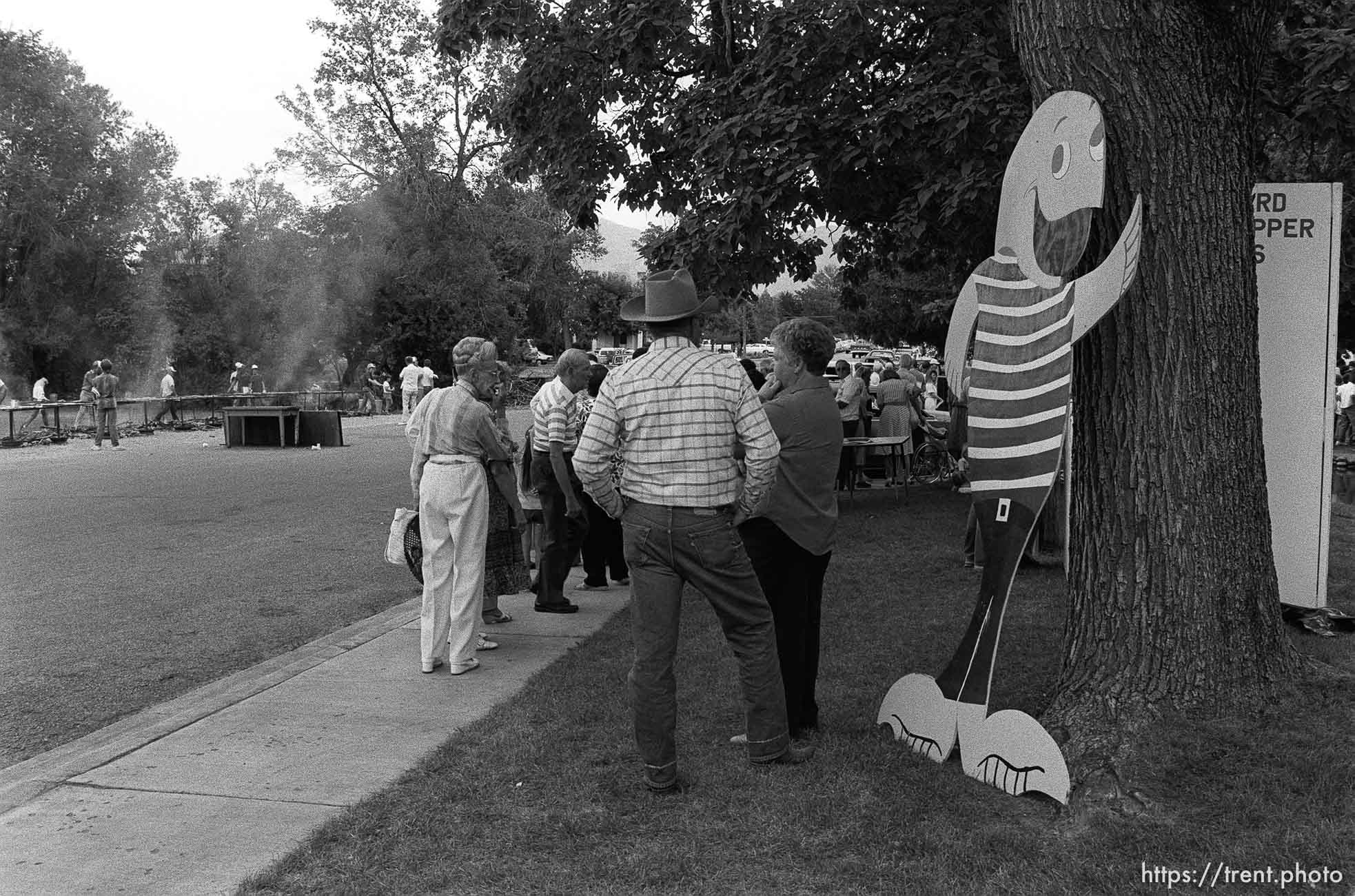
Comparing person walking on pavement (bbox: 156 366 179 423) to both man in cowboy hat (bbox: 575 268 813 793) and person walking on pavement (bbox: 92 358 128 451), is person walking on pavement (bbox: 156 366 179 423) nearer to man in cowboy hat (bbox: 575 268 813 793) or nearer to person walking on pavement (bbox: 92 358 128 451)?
person walking on pavement (bbox: 92 358 128 451)

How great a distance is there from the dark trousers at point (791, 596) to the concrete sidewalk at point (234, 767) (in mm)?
1517

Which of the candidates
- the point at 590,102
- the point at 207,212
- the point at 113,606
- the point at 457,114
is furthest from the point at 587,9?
the point at 207,212

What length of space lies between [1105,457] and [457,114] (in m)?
43.0

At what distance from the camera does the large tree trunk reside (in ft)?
13.9

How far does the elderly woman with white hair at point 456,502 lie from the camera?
6.25 meters

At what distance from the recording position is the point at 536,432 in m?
7.84

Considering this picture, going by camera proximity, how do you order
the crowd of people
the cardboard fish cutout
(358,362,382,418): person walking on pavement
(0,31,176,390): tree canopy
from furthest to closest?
(0,31,176,390): tree canopy < (358,362,382,418): person walking on pavement < the crowd of people < the cardboard fish cutout

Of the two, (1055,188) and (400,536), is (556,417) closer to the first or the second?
(400,536)

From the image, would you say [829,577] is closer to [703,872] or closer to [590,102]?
[703,872]

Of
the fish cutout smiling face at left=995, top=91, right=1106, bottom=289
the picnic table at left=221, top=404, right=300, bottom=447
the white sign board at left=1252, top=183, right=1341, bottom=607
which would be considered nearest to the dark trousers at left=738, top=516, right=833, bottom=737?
the fish cutout smiling face at left=995, top=91, right=1106, bottom=289

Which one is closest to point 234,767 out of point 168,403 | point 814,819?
point 814,819

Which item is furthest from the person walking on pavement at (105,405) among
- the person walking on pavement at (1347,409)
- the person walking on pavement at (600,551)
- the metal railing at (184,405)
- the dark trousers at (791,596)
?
the person walking on pavement at (1347,409)

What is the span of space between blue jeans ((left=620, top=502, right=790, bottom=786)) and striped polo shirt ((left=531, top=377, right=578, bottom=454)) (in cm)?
291

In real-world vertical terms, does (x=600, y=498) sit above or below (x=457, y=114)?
below
